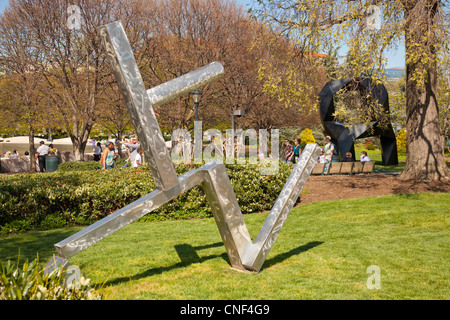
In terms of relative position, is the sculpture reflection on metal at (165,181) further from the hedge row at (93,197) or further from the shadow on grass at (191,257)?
the hedge row at (93,197)

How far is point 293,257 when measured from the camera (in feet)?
17.4

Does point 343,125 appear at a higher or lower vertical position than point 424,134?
higher

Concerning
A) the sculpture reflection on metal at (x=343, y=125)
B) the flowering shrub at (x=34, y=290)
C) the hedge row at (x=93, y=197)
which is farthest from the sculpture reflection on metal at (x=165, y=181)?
the sculpture reflection on metal at (x=343, y=125)

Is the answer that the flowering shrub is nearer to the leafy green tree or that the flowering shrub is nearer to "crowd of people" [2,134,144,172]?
the leafy green tree

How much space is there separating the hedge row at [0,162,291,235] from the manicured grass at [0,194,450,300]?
0.73 meters

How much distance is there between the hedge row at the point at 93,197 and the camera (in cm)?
829

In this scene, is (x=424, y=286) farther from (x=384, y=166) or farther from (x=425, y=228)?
(x=384, y=166)

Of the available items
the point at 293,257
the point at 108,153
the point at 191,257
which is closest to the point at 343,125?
the point at 108,153

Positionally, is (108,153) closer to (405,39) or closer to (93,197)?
(93,197)

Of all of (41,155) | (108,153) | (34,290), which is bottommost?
(41,155)

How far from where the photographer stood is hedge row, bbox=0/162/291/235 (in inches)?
326

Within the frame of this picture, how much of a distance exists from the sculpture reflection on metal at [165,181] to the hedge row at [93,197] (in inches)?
184

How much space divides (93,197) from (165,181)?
5.70 m

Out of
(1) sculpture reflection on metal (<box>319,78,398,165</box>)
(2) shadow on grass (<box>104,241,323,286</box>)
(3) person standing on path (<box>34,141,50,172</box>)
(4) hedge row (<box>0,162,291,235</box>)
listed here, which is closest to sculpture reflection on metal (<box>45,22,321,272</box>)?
(2) shadow on grass (<box>104,241,323,286</box>)
